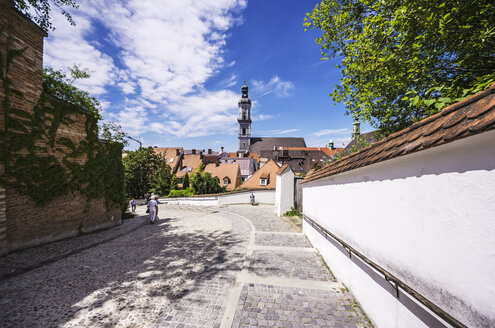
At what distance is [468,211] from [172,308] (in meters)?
4.61

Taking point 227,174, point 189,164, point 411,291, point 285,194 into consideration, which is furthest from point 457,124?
point 189,164

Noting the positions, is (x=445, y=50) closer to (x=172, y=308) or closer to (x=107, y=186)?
(x=172, y=308)

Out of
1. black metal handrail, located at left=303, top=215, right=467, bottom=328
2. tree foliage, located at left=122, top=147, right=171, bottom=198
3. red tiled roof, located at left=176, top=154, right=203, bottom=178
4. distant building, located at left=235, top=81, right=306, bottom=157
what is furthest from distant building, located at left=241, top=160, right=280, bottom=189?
distant building, located at left=235, top=81, right=306, bottom=157

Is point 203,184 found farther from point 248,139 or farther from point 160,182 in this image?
point 248,139

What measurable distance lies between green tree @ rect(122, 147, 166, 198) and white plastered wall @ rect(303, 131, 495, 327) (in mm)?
31169

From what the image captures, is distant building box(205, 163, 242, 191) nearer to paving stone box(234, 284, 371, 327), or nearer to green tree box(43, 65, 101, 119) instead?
green tree box(43, 65, 101, 119)

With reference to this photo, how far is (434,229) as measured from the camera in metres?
1.97

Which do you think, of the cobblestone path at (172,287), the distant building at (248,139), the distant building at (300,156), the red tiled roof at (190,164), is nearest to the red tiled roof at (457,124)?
the cobblestone path at (172,287)

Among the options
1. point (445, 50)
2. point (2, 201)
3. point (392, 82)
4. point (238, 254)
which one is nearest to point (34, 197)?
point (2, 201)

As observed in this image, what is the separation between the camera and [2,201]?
571 cm

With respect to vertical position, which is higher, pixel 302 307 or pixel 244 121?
pixel 244 121

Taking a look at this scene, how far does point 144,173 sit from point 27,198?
24.3 metres

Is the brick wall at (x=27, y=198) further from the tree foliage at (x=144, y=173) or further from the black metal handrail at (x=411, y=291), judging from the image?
the tree foliage at (x=144, y=173)

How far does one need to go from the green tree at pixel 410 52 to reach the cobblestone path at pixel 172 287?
13.1 ft
